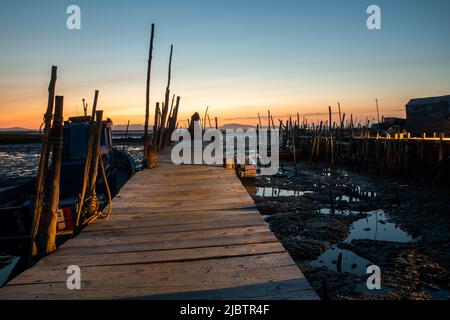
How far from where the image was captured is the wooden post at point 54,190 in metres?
3.73

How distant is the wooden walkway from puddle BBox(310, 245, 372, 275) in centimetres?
307

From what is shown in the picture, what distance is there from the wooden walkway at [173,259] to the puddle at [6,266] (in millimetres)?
3918

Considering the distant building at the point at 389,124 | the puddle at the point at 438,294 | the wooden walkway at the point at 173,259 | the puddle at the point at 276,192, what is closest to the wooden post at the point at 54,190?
the wooden walkway at the point at 173,259

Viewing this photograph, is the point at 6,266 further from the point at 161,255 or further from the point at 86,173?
the point at 161,255

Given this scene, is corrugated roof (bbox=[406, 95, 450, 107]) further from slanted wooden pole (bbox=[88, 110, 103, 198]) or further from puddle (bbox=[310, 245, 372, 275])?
slanted wooden pole (bbox=[88, 110, 103, 198])

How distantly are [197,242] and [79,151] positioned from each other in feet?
26.2

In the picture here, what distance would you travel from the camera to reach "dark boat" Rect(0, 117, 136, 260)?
6738 millimetres

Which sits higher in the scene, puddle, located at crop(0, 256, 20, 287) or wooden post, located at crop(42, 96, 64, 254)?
wooden post, located at crop(42, 96, 64, 254)

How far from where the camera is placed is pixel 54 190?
3980 mm

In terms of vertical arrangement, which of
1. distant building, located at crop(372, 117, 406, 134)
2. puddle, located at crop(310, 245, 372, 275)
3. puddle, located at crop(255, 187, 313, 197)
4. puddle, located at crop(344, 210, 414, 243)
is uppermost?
distant building, located at crop(372, 117, 406, 134)

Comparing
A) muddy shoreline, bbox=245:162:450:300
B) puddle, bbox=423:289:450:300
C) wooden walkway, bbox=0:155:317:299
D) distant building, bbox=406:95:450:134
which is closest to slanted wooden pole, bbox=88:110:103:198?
wooden walkway, bbox=0:155:317:299
